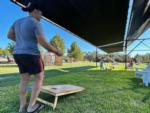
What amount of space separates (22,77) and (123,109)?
1404 mm

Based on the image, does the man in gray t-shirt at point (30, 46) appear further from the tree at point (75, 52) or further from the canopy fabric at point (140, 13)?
the tree at point (75, 52)

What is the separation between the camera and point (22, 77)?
208 cm

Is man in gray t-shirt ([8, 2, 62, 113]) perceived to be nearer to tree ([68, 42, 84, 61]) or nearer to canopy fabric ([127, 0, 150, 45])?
canopy fabric ([127, 0, 150, 45])

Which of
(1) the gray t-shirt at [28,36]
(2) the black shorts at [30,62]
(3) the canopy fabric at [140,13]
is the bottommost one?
(2) the black shorts at [30,62]

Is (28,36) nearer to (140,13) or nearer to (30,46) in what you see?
(30,46)

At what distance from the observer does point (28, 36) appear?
195cm

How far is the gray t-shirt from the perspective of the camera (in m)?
1.95

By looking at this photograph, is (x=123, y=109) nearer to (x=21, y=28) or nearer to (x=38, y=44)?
(x=38, y=44)

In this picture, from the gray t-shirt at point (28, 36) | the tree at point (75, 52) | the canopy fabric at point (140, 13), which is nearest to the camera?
the gray t-shirt at point (28, 36)

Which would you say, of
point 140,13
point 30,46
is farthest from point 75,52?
point 30,46

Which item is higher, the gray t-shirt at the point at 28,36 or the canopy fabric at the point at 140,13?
the canopy fabric at the point at 140,13

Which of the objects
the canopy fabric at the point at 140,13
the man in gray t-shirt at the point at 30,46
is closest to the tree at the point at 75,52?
the canopy fabric at the point at 140,13

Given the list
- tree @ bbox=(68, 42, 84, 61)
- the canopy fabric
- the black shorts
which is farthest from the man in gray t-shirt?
tree @ bbox=(68, 42, 84, 61)

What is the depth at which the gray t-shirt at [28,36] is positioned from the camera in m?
1.95
